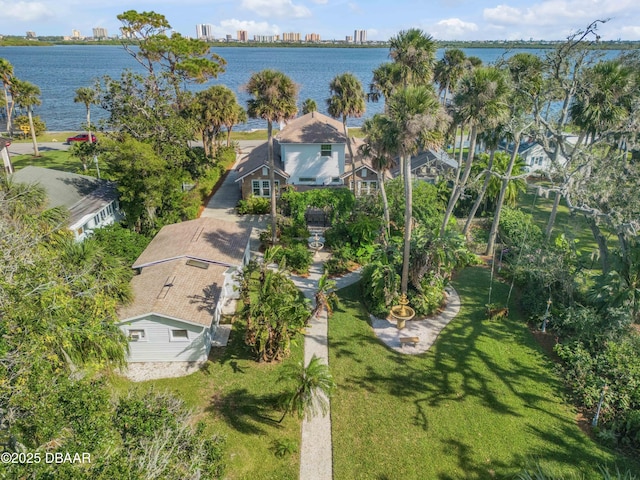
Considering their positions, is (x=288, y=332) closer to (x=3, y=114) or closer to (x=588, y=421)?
(x=588, y=421)

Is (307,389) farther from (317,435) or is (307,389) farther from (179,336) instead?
(179,336)

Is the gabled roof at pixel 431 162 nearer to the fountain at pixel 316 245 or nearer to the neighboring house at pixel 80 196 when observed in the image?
the fountain at pixel 316 245

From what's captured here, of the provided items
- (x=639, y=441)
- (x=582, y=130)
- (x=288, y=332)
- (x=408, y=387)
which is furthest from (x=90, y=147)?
(x=639, y=441)

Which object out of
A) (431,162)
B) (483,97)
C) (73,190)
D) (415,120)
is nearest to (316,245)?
(415,120)

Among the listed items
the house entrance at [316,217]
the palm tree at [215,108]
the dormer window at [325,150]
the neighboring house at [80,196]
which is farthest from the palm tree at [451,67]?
the neighboring house at [80,196]

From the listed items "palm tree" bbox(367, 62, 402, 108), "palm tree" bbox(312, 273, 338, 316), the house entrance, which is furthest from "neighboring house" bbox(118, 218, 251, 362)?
"palm tree" bbox(367, 62, 402, 108)

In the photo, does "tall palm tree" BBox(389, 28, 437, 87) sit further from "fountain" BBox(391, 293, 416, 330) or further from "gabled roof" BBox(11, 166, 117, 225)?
"gabled roof" BBox(11, 166, 117, 225)

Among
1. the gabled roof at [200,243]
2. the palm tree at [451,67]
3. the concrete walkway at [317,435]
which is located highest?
the palm tree at [451,67]
